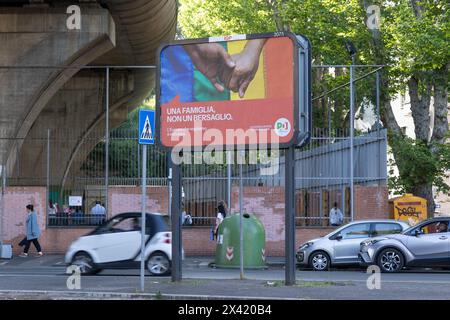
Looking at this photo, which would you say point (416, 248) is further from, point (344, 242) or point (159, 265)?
point (159, 265)

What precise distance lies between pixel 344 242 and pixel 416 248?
2340 mm

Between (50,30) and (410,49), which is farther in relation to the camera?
(50,30)

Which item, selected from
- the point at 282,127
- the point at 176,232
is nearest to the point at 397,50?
the point at 282,127

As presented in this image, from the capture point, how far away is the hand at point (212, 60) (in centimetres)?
1555

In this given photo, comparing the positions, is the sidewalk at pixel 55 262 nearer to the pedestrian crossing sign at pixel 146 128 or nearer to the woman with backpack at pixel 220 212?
the woman with backpack at pixel 220 212

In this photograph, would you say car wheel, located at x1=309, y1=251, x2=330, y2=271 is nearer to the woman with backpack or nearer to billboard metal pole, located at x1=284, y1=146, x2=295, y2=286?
the woman with backpack

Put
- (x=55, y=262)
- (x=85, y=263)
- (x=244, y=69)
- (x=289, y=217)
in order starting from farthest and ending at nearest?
(x=55, y=262)
(x=85, y=263)
(x=244, y=69)
(x=289, y=217)

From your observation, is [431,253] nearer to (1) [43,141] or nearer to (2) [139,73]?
(1) [43,141]

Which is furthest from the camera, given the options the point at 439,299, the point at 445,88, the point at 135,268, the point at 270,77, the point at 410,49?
the point at 445,88

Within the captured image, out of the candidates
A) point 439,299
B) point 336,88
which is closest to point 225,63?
point 439,299

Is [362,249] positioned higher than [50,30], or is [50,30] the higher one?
[50,30]

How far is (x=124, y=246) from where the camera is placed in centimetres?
1956

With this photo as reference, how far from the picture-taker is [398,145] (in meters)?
30.2

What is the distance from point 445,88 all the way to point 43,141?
48.3 feet
